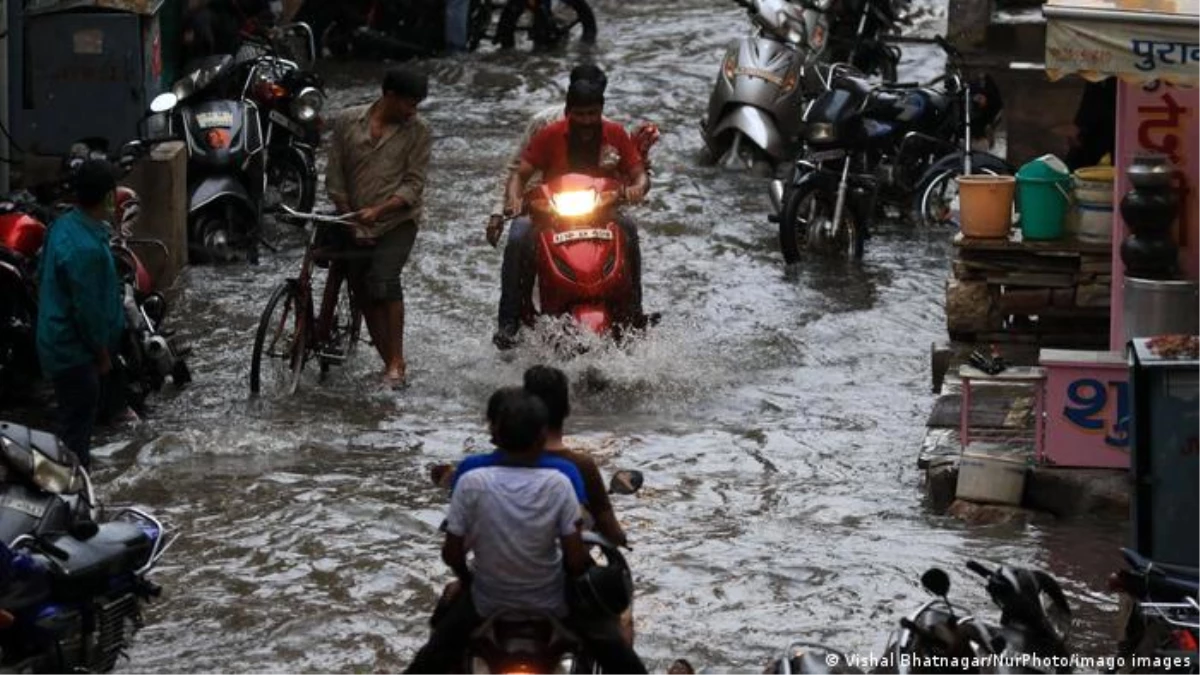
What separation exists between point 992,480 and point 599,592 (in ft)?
12.0

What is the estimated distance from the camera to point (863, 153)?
15977 mm

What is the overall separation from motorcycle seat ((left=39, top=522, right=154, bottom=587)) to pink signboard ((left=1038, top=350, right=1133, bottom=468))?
3.99 metres

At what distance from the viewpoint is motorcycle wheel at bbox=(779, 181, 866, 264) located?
607 inches

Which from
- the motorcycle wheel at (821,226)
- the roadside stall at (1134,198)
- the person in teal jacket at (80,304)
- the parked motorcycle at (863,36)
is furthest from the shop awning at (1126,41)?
the parked motorcycle at (863,36)

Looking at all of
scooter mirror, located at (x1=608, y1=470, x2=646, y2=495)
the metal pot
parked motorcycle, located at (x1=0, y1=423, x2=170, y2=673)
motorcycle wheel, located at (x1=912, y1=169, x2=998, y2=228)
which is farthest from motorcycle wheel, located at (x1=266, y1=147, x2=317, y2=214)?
scooter mirror, located at (x1=608, y1=470, x2=646, y2=495)

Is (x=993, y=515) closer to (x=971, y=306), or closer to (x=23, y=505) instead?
(x=971, y=306)

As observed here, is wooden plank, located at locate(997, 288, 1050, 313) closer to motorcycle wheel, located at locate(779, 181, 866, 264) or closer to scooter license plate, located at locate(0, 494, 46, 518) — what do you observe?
motorcycle wheel, located at locate(779, 181, 866, 264)

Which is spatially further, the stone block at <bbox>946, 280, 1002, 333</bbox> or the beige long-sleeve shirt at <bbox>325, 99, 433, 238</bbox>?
the beige long-sleeve shirt at <bbox>325, 99, 433, 238</bbox>

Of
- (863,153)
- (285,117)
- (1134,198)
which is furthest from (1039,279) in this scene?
(285,117)

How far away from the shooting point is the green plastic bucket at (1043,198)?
37.1 ft

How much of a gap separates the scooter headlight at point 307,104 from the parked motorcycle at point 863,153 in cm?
312

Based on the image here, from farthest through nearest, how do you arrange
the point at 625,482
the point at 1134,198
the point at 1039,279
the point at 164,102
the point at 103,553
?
the point at 164,102, the point at 1039,279, the point at 1134,198, the point at 103,553, the point at 625,482

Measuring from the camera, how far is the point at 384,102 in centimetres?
1210

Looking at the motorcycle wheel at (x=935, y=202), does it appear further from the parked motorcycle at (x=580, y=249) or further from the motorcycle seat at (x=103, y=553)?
the motorcycle seat at (x=103, y=553)
